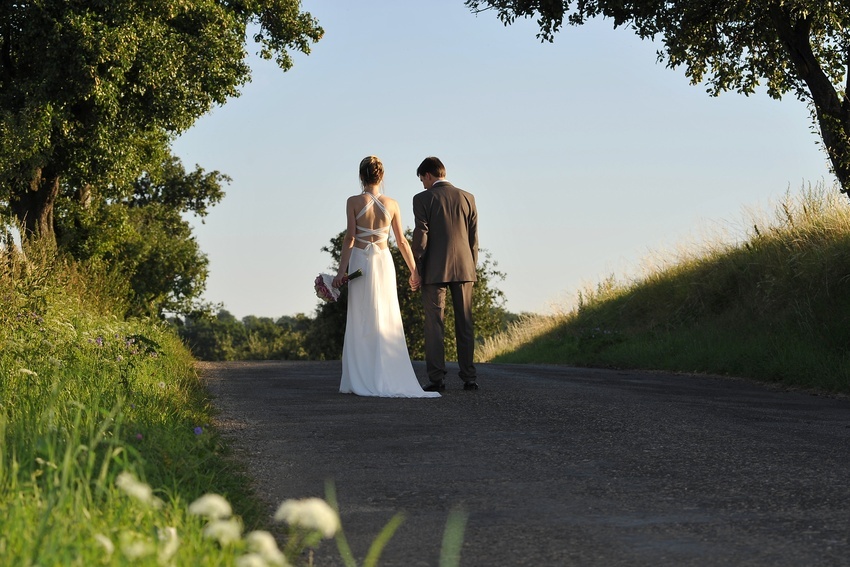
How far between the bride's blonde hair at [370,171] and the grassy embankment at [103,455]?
9.14 feet

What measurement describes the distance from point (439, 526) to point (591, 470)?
170 cm

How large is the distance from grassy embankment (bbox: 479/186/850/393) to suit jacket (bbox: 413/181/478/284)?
4578mm

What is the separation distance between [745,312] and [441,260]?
26.0 ft

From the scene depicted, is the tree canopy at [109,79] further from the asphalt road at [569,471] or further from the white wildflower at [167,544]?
the white wildflower at [167,544]

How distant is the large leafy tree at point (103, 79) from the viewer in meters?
23.0

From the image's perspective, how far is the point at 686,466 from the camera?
244 inches

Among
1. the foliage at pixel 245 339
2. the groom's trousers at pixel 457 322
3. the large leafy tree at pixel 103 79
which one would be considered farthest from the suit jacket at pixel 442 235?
the foliage at pixel 245 339

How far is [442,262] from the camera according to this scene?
11.3 meters

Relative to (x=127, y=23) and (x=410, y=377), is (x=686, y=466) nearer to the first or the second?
(x=410, y=377)

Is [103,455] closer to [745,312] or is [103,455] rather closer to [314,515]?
[314,515]

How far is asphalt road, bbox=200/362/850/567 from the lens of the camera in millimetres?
4254

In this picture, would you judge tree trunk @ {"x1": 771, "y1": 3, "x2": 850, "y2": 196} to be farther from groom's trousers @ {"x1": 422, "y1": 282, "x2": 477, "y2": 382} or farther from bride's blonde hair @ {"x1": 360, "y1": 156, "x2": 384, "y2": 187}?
bride's blonde hair @ {"x1": 360, "y1": 156, "x2": 384, "y2": 187}

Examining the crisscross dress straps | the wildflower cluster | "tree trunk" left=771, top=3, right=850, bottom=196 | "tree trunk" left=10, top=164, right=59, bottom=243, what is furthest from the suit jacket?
"tree trunk" left=10, top=164, right=59, bottom=243

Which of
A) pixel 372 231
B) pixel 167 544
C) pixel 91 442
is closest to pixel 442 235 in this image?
pixel 372 231
